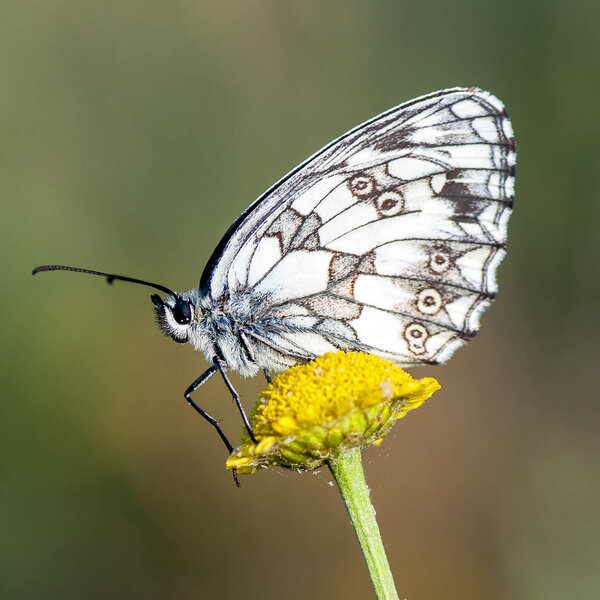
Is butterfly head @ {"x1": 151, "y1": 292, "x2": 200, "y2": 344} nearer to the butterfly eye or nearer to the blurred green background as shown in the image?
the butterfly eye

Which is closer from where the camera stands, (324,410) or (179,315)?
(324,410)

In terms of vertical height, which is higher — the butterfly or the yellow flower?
the butterfly

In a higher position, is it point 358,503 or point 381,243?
point 381,243

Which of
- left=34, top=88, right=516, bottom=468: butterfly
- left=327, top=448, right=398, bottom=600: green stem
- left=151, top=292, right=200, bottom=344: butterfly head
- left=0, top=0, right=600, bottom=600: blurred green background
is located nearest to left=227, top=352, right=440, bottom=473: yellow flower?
left=327, top=448, right=398, bottom=600: green stem

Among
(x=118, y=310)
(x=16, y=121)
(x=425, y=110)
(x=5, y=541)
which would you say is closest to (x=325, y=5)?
(x=16, y=121)

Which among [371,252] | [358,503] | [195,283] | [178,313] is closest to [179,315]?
[178,313]

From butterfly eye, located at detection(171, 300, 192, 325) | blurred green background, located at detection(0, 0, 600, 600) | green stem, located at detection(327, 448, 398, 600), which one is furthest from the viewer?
blurred green background, located at detection(0, 0, 600, 600)

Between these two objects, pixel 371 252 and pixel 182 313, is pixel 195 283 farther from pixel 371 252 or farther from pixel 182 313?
pixel 371 252
